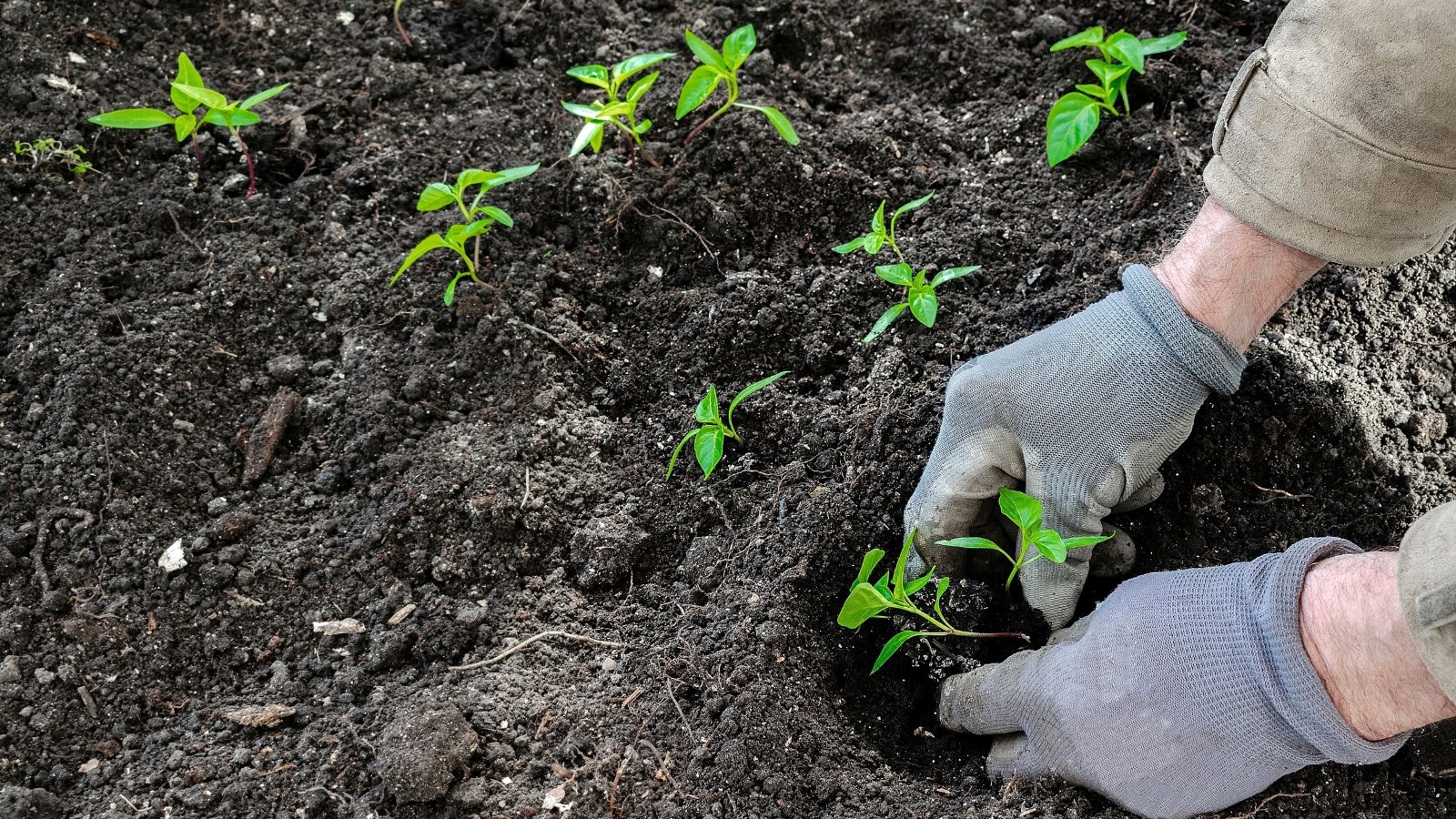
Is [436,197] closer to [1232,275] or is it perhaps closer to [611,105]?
[611,105]

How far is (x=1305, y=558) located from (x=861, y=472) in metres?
0.76

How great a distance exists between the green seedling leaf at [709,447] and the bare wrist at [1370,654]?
1014 mm

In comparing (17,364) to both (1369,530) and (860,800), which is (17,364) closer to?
(860,800)

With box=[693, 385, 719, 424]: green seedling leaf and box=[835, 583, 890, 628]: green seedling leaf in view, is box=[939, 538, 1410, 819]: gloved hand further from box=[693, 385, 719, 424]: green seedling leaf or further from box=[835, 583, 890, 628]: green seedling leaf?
box=[693, 385, 719, 424]: green seedling leaf

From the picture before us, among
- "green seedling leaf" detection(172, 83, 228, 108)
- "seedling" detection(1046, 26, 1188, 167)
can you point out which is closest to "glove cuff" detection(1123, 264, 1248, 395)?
"seedling" detection(1046, 26, 1188, 167)

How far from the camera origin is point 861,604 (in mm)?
1728

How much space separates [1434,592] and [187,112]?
8.11ft

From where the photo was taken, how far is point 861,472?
6.58ft

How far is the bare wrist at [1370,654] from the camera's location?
4.62 feet

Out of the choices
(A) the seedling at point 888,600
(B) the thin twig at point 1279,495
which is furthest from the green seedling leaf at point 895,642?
(B) the thin twig at point 1279,495

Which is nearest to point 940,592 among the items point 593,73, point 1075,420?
point 1075,420

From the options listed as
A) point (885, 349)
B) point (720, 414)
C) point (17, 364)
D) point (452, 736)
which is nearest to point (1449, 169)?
point (885, 349)

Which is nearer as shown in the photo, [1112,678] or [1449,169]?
[1112,678]

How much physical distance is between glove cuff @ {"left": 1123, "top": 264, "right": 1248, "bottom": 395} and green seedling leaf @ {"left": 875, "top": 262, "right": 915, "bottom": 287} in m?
0.45
